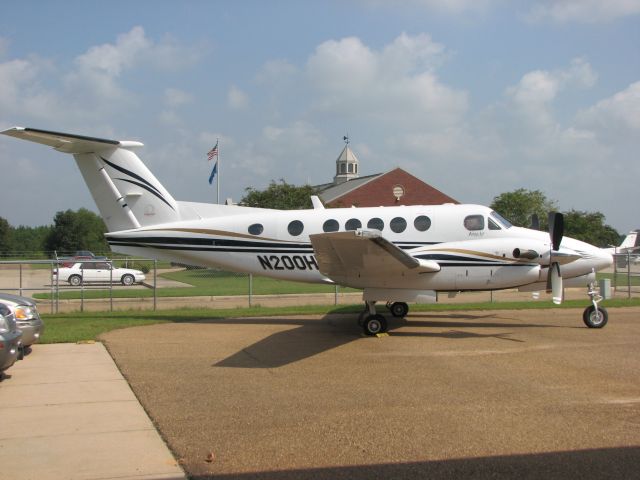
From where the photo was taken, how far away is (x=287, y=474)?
5.43 metres

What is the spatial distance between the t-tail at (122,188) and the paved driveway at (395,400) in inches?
135

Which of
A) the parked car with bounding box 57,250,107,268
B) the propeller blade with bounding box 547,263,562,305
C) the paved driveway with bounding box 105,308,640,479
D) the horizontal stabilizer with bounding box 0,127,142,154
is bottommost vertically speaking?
the paved driveway with bounding box 105,308,640,479

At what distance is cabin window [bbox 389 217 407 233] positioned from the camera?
14.9 meters

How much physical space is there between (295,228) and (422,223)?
10.6 feet

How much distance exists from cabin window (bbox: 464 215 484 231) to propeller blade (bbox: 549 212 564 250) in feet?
5.25

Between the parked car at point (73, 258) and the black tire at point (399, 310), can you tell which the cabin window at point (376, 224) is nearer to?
the black tire at point (399, 310)

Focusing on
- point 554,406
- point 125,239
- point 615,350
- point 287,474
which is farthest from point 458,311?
point 287,474

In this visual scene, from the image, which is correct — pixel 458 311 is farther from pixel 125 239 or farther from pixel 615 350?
pixel 125 239

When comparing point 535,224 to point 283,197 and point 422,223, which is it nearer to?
point 422,223

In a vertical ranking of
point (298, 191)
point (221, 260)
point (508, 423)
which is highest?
point (298, 191)

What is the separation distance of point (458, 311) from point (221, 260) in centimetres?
751

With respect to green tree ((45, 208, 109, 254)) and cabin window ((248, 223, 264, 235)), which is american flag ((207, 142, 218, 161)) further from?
green tree ((45, 208, 109, 254))

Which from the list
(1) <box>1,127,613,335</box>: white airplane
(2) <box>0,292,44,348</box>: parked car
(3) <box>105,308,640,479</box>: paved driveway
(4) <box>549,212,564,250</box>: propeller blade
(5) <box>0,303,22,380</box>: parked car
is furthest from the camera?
(1) <box>1,127,613,335</box>: white airplane

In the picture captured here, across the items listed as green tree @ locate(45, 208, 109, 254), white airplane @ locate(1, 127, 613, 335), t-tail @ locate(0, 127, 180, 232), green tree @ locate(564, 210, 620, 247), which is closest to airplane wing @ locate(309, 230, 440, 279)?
white airplane @ locate(1, 127, 613, 335)
